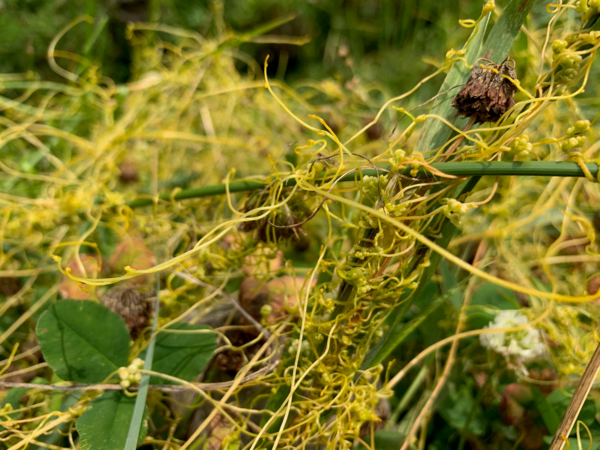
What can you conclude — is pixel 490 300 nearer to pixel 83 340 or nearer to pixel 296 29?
pixel 83 340

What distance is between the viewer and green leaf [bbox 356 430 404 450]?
51 cm

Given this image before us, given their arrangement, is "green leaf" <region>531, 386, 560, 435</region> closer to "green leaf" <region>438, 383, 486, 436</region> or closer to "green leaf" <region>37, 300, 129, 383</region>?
"green leaf" <region>438, 383, 486, 436</region>

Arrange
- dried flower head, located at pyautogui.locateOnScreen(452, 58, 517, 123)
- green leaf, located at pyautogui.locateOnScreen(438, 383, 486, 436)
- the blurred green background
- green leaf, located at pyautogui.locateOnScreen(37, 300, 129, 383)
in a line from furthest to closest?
the blurred green background → green leaf, located at pyautogui.locateOnScreen(438, 383, 486, 436) → green leaf, located at pyautogui.locateOnScreen(37, 300, 129, 383) → dried flower head, located at pyautogui.locateOnScreen(452, 58, 517, 123)

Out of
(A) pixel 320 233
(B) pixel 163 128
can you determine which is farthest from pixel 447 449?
(B) pixel 163 128

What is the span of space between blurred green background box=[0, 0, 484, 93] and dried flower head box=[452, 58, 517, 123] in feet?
2.59

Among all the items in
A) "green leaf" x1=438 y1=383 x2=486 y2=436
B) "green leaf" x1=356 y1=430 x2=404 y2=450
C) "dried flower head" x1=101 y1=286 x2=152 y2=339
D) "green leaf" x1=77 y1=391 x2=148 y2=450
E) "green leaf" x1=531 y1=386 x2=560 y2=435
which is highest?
"dried flower head" x1=101 y1=286 x2=152 y2=339

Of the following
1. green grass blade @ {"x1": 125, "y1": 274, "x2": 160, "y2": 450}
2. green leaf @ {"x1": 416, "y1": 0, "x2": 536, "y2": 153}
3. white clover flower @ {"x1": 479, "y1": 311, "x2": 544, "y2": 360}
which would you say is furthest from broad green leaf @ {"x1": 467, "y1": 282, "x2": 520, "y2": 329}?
green grass blade @ {"x1": 125, "y1": 274, "x2": 160, "y2": 450}

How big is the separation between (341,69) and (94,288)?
1.02 m

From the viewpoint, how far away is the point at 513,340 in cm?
56

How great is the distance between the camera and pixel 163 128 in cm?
100

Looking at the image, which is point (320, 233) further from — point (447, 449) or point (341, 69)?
point (341, 69)

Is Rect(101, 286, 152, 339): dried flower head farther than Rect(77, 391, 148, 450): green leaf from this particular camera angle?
Yes

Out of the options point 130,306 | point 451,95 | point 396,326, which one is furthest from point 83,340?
point 451,95

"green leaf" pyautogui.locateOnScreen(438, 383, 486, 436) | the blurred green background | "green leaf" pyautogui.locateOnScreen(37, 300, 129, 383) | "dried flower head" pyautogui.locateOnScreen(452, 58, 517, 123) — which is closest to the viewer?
"dried flower head" pyautogui.locateOnScreen(452, 58, 517, 123)
